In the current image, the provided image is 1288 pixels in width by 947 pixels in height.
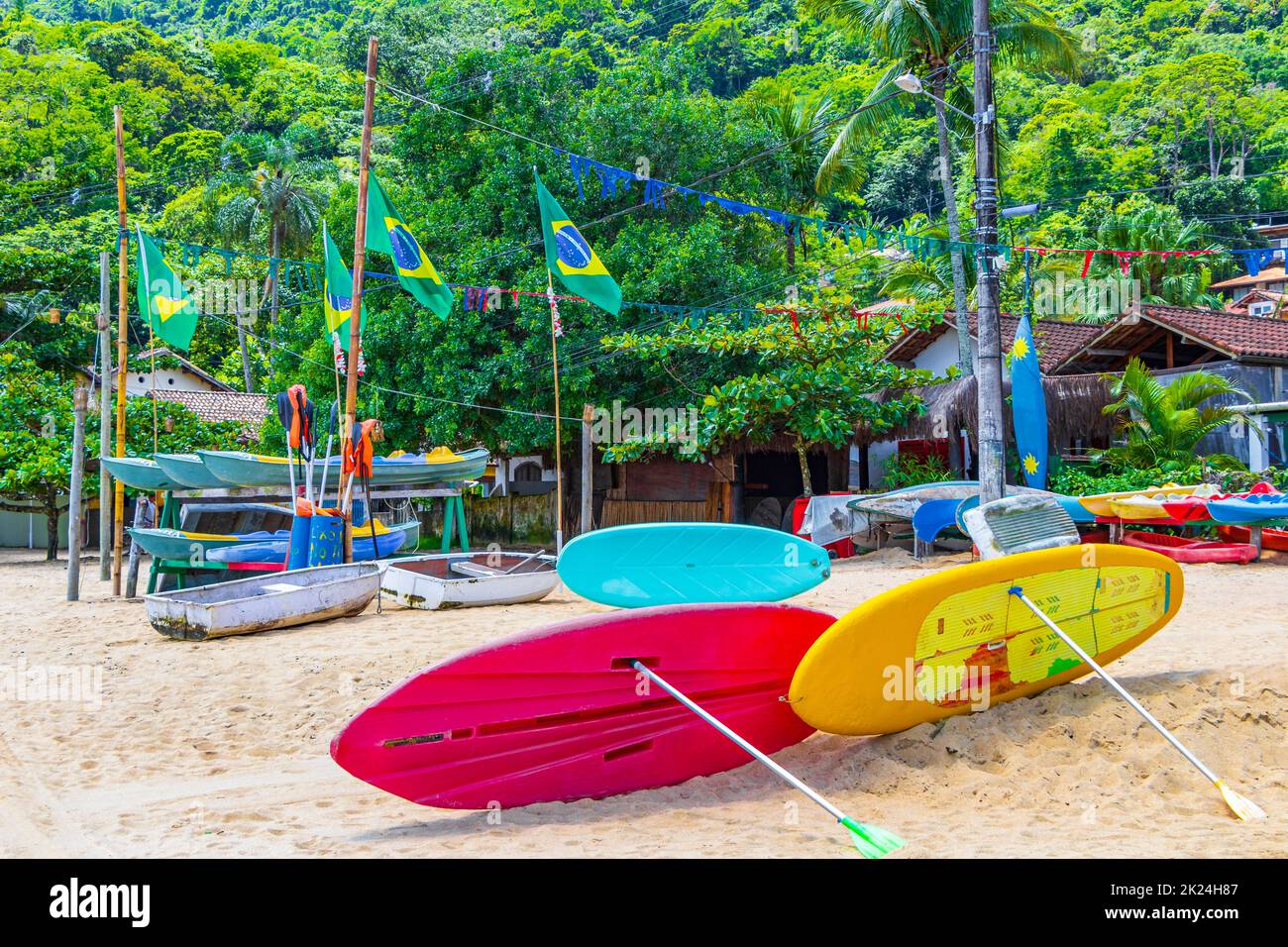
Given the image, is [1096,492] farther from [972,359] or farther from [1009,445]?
[972,359]

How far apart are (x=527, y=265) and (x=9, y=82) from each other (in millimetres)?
30525

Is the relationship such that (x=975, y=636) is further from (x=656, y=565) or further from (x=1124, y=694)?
(x=656, y=565)

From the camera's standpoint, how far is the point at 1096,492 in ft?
52.7

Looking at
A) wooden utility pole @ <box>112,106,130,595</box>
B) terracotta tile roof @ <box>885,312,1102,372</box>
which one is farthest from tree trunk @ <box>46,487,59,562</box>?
terracotta tile roof @ <box>885,312,1102,372</box>

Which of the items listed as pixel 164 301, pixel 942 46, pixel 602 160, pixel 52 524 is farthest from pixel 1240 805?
pixel 52 524

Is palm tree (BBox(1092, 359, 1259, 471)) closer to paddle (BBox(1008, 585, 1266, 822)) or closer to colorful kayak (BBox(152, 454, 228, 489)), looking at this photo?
paddle (BBox(1008, 585, 1266, 822))

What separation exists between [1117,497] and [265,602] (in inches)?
427

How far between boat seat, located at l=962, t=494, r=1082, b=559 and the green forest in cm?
770

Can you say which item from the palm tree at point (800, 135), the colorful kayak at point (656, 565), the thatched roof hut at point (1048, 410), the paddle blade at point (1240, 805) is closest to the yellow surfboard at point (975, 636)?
the paddle blade at point (1240, 805)

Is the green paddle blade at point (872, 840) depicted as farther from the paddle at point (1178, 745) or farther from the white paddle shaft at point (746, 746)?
the paddle at point (1178, 745)

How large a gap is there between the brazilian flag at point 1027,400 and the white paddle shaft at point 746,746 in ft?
31.0

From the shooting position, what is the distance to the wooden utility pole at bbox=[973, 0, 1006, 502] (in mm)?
9977

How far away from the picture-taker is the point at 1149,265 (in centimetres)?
2772
